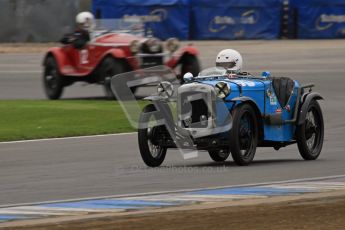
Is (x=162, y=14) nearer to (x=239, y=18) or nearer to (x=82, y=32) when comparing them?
(x=239, y=18)

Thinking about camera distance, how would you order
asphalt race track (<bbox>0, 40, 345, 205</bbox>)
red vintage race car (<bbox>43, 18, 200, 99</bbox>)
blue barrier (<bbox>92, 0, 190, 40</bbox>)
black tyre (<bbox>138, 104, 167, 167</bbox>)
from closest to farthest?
asphalt race track (<bbox>0, 40, 345, 205</bbox>)
black tyre (<bbox>138, 104, 167, 167</bbox>)
red vintage race car (<bbox>43, 18, 200, 99</bbox>)
blue barrier (<bbox>92, 0, 190, 40</bbox>)

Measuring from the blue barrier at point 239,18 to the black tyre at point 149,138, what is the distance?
95.1 feet

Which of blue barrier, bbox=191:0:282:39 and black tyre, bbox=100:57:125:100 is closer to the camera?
black tyre, bbox=100:57:125:100

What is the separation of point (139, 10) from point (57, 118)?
2314 centimetres

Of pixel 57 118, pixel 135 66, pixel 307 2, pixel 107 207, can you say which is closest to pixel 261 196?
pixel 107 207

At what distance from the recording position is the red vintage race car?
22.2 meters

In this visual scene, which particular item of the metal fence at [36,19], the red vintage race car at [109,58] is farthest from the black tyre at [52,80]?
the metal fence at [36,19]

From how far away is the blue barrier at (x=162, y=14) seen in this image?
4125 centimetres

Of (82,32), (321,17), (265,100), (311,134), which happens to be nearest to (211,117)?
(265,100)

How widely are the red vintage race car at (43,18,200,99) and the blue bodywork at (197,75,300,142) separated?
9035 millimetres

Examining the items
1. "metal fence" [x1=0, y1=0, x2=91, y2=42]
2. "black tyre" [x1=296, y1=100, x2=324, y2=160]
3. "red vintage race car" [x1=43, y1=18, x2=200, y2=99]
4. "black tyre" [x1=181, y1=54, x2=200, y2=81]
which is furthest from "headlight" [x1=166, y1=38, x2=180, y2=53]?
"metal fence" [x1=0, y1=0, x2=91, y2=42]

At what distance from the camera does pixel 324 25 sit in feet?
133

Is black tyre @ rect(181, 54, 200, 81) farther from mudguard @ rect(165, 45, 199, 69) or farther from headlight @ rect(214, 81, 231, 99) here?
headlight @ rect(214, 81, 231, 99)

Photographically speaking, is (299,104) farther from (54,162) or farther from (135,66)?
(135,66)
